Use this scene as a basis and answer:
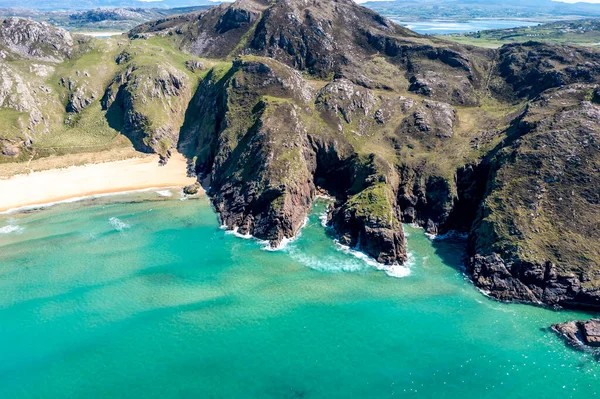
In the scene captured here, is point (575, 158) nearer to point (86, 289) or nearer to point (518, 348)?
point (518, 348)

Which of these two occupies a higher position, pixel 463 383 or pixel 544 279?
pixel 544 279

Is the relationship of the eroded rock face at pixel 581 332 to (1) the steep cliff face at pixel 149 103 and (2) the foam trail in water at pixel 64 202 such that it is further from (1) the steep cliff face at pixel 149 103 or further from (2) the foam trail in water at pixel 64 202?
(1) the steep cliff face at pixel 149 103

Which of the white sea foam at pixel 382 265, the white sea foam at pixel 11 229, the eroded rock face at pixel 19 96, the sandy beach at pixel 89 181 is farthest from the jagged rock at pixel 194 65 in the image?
the white sea foam at pixel 382 265

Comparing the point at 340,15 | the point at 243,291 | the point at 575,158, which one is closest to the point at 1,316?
the point at 243,291

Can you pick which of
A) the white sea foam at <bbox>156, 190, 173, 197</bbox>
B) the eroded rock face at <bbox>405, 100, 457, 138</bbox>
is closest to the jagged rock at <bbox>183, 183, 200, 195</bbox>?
the white sea foam at <bbox>156, 190, 173, 197</bbox>

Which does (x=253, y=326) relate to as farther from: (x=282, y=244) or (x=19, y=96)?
(x=19, y=96)

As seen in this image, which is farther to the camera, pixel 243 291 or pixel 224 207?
pixel 224 207

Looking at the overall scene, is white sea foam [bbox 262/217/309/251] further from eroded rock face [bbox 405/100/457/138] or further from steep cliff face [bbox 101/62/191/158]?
steep cliff face [bbox 101/62/191/158]
